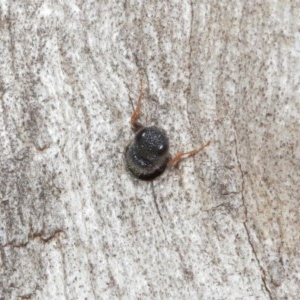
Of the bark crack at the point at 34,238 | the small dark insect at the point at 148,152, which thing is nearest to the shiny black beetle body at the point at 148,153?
the small dark insect at the point at 148,152

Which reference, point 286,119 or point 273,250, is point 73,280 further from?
point 286,119

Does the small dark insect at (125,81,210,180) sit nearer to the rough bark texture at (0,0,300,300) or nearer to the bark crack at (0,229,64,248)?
the rough bark texture at (0,0,300,300)

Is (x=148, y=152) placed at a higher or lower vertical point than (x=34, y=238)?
higher

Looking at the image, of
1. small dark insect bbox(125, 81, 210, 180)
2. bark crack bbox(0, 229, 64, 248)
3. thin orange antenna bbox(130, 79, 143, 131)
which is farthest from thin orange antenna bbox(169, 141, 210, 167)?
bark crack bbox(0, 229, 64, 248)

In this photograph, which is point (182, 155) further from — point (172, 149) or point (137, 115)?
point (137, 115)

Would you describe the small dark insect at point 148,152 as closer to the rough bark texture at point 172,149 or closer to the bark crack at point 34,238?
the rough bark texture at point 172,149

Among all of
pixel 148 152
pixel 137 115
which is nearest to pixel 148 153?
pixel 148 152

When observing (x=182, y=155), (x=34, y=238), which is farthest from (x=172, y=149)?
(x=34, y=238)
